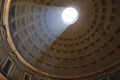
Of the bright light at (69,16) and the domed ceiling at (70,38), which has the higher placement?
the bright light at (69,16)

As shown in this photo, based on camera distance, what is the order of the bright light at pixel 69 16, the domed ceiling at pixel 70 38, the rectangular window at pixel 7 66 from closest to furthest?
the rectangular window at pixel 7 66
the domed ceiling at pixel 70 38
the bright light at pixel 69 16

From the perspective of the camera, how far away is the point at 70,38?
25.0 meters

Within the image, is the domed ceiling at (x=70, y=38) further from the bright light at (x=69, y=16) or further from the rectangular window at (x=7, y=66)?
the rectangular window at (x=7, y=66)

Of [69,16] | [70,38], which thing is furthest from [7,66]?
[69,16]

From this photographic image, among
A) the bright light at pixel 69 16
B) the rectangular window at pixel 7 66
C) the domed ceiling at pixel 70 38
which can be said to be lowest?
the rectangular window at pixel 7 66

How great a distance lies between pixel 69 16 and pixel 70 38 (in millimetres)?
2076

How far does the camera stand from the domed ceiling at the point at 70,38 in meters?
22.1

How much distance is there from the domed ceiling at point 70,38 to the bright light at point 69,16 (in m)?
0.49

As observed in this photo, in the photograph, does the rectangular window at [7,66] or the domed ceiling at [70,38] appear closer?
the rectangular window at [7,66]

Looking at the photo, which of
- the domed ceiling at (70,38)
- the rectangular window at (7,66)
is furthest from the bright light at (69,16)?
the rectangular window at (7,66)

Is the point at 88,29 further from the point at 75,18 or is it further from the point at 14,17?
the point at 14,17

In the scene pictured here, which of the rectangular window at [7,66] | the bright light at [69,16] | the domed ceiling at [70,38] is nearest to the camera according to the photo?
the rectangular window at [7,66]

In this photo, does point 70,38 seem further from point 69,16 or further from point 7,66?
point 7,66

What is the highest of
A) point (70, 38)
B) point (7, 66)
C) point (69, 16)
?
point (69, 16)
